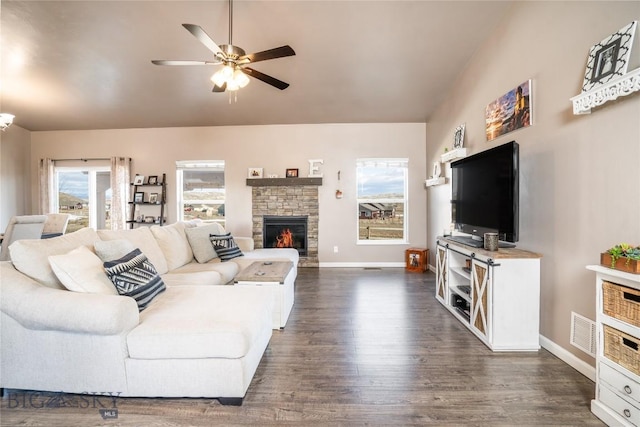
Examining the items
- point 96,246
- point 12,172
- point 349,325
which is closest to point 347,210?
point 349,325

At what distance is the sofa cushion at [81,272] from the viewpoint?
5.52 ft

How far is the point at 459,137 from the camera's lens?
12.5 feet

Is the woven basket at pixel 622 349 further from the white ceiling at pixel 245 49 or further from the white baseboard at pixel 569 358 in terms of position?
the white ceiling at pixel 245 49

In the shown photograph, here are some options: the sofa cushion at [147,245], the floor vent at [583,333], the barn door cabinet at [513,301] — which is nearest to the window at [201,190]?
the sofa cushion at [147,245]

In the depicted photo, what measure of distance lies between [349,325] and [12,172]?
23.5 feet

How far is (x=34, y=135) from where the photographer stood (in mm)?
5730

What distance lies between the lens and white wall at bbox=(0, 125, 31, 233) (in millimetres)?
5238

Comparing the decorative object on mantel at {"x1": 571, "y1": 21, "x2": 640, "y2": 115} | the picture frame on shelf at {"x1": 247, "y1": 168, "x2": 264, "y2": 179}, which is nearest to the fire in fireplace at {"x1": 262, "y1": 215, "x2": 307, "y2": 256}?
the picture frame on shelf at {"x1": 247, "y1": 168, "x2": 264, "y2": 179}

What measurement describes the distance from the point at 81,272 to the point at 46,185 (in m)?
5.77

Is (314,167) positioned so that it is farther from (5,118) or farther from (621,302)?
(621,302)

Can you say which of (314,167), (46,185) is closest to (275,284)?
(314,167)

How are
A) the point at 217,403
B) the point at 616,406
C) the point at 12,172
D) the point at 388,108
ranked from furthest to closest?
the point at 12,172 < the point at 388,108 < the point at 217,403 < the point at 616,406

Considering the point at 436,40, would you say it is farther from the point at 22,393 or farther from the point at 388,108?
the point at 22,393

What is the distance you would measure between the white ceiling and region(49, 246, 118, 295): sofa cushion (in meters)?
2.65
